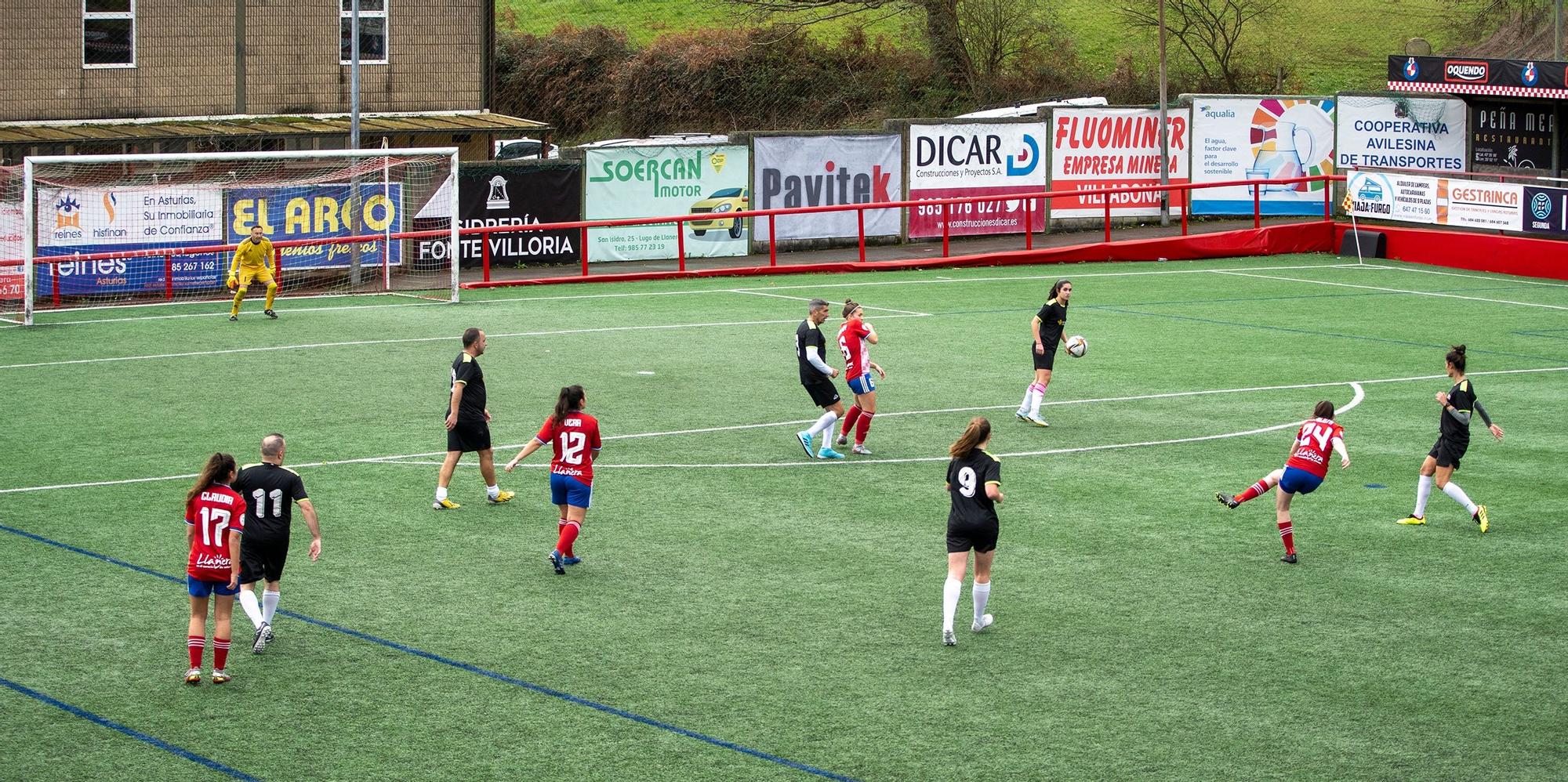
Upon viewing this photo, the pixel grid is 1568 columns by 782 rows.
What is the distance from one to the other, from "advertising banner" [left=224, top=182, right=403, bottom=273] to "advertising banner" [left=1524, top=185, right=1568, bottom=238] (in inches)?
941

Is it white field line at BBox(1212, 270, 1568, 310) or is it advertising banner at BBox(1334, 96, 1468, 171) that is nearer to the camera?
white field line at BBox(1212, 270, 1568, 310)

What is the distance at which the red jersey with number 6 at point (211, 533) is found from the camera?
430 inches

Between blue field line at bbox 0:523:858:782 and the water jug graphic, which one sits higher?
the water jug graphic

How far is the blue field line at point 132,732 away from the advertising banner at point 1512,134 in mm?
40080

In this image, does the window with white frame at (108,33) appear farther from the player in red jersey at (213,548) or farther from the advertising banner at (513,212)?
the player in red jersey at (213,548)

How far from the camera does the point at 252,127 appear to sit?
123 feet

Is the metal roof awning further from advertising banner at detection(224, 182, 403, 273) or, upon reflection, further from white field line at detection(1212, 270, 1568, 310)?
white field line at detection(1212, 270, 1568, 310)

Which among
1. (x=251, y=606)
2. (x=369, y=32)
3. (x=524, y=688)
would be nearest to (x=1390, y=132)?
(x=369, y=32)

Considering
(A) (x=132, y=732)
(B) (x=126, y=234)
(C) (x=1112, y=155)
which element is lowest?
(A) (x=132, y=732)

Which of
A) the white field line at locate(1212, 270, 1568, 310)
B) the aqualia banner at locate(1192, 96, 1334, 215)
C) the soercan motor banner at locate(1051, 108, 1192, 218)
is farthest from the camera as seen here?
the aqualia banner at locate(1192, 96, 1334, 215)

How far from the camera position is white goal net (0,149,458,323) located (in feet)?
99.0

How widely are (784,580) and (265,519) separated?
4238 millimetres

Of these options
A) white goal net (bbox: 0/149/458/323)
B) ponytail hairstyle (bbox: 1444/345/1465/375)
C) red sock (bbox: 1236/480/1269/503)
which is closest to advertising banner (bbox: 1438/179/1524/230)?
white goal net (bbox: 0/149/458/323)

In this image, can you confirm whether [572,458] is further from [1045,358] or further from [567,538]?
[1045,358]
